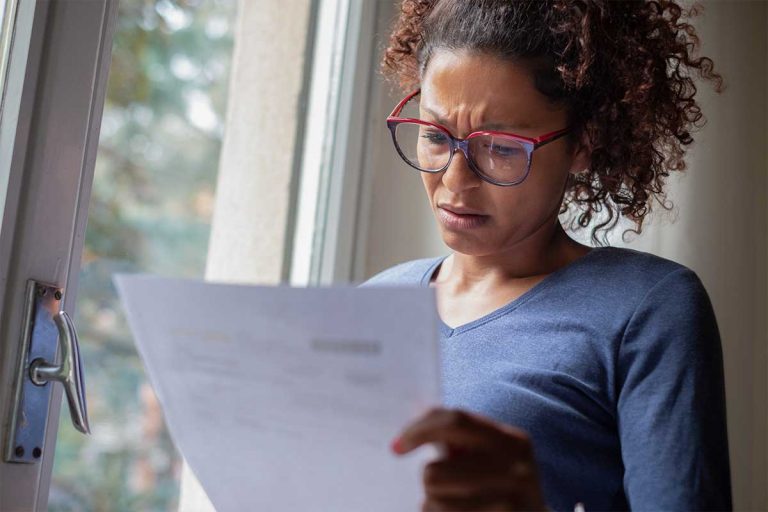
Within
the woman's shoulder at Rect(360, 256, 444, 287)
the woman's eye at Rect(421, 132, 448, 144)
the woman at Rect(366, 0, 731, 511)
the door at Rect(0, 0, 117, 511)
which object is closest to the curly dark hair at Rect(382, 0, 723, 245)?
the woman at Rect(366, 0, 731, 511)

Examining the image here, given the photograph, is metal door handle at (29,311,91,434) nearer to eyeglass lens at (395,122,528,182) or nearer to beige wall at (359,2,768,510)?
eyeglass lens at (395,122,528,182)

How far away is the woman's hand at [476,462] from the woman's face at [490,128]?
18.9 inches

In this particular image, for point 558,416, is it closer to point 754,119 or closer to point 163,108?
point 754,119

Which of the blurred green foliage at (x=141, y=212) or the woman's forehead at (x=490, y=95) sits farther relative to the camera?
the blurred green foliage at (x=141, y=212)

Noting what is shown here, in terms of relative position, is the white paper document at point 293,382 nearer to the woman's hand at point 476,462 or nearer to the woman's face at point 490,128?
the woman's hand at point 476,462

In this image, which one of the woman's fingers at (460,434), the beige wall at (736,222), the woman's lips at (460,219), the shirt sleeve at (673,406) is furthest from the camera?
the beige wall at (736,222)

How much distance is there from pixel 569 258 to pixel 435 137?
254mm

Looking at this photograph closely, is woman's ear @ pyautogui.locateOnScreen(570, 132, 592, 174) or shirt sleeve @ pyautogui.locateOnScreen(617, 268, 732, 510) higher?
woman's ear @ pyautogui.locateOnScreen(570, 132, 592, 174)

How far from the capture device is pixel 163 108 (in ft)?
7.30

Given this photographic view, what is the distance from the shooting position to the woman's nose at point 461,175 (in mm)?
1068

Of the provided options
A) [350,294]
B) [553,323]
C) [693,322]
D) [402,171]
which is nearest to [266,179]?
[402,171]

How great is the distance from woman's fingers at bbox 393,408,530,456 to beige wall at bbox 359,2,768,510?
2.65ft

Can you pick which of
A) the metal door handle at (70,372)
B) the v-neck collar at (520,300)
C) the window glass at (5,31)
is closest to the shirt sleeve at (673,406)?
the v-neck collar at (520,300)

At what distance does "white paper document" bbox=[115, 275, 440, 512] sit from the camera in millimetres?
635
